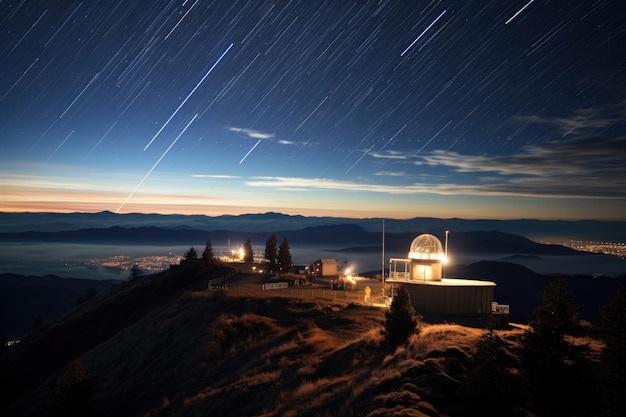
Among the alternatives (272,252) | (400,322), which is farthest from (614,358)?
(272,252)

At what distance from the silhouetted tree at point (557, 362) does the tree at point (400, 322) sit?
6.49 metres

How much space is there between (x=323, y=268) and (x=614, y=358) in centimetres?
4536

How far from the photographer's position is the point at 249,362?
26500mm

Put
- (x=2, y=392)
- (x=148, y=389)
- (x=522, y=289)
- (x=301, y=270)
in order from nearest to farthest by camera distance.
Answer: (x=148, y=389), (x=2, y=392), (x=301, y=270), (x=522, y=289)

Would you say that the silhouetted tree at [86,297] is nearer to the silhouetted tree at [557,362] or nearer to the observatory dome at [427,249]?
the observatory dome at [427,249]

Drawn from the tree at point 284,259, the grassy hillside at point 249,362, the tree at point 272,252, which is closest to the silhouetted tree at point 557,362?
the grassy hillside at point 249,362

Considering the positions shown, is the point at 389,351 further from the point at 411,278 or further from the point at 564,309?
the point at 411,278

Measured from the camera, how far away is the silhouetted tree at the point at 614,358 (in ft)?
45.5

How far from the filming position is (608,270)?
536 feet

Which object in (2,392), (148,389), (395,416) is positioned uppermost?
(395,416)

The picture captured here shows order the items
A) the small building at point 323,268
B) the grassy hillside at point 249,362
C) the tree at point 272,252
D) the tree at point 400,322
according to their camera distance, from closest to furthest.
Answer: the grassy hillside at point 249,362 < the tree at point 400,322 < the small building at point 323,268 < the tree at point 272,252

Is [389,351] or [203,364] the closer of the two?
[389,351]

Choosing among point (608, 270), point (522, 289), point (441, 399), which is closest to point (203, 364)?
point (441, 399)

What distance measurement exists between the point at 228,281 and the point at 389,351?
1285 inches
